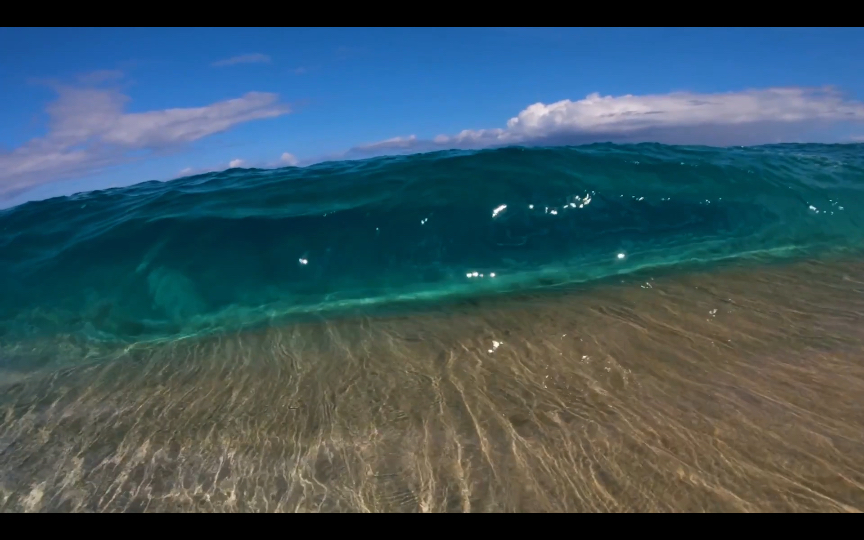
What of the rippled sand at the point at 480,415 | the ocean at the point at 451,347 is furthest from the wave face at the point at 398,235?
the rippled sand at the point at 480,415

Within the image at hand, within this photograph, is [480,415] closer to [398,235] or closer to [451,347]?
[451,347]

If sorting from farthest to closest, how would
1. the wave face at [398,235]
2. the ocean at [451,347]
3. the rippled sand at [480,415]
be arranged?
the wave face at [398,235]
the ocean at [451,347]
the rippled sand at [480,415]

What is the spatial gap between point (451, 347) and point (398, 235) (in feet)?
12.8

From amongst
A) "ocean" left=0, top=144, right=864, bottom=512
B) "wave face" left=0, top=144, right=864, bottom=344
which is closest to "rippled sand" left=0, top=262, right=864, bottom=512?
"ocean" left=0, top=144, right=864, bottom=512

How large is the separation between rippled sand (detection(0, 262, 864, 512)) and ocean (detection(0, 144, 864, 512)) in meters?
0.02

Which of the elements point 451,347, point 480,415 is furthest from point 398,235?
point 480,415

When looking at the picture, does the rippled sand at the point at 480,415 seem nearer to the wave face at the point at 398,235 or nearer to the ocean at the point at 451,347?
the ocean at the point at 451,347

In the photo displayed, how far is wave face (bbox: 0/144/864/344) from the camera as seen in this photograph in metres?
7.07

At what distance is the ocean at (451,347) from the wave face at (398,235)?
0.06 metres

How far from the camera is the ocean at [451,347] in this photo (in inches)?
124

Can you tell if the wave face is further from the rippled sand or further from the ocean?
the rippled sand
